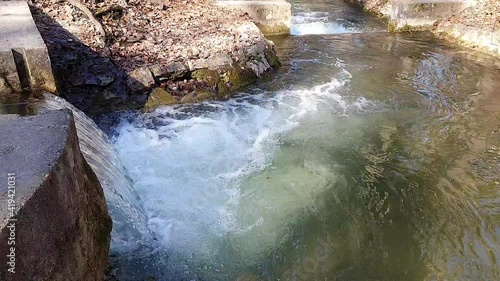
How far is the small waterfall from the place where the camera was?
421 centimetres

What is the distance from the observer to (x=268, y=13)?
39.7 feet

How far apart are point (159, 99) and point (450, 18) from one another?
10.4 meters

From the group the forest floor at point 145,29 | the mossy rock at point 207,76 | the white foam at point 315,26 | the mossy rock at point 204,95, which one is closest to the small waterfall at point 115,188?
the mossy rock at point 204,95

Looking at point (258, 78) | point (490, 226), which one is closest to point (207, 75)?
point (258, 78)

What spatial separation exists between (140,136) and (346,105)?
4227mm

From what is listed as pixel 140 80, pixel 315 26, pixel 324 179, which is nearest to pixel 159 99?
pixel 140 80

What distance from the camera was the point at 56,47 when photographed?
764 cm

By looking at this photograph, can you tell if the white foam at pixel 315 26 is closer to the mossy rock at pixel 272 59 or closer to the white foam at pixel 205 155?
the mossy rock at pixel 272 59

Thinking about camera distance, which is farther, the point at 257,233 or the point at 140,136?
the point at 140,136

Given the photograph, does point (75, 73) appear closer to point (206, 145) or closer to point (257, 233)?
point (206, 145)

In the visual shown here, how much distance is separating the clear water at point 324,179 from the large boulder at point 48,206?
84 cm

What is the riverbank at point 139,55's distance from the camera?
25.2 feet

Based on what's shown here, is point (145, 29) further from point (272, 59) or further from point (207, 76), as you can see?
point (272, 59)

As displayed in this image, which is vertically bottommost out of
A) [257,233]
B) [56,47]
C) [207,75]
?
[257,233]
